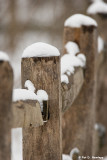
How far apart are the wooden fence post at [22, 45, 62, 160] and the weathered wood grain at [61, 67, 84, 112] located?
17 centimetres

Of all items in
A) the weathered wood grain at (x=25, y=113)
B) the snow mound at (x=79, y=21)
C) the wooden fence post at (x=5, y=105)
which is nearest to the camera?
the wooden fence post at (x=5, y=105)

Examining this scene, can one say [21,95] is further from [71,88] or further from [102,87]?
[102,87]

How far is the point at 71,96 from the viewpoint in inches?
80.3

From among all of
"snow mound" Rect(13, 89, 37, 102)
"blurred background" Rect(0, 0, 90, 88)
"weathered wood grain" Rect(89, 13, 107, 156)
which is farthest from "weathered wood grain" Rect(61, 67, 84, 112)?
"blurred background" Rect(0, 0, 90, 88)

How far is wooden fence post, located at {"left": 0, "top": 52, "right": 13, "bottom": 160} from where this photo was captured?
3.74 feet

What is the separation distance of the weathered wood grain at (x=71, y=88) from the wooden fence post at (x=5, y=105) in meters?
0.72

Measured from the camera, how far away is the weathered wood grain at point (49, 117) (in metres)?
1.67

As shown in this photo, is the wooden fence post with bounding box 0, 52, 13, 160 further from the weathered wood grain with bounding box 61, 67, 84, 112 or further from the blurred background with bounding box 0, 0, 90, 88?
the blurred background with bounding box 0, 0, 90, 88

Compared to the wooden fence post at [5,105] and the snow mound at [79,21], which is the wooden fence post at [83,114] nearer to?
the snow mound at [79,21]

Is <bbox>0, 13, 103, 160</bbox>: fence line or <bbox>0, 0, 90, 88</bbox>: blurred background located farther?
<bbox>0, 0, 90, 88</bbox>: blurred background

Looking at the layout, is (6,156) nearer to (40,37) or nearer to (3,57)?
(3,57)

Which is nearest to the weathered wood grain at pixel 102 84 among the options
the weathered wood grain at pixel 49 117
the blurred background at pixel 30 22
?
the weathered wood grain at pixel 49 117

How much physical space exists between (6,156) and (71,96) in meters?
0.90

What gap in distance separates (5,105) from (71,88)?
88 centimetres
